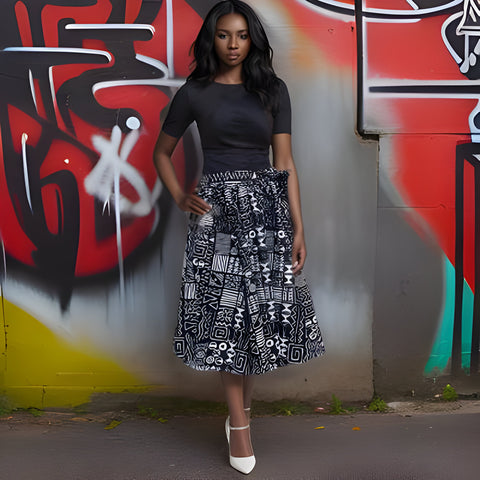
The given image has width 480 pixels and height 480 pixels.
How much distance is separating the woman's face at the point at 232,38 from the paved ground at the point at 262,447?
1745mm

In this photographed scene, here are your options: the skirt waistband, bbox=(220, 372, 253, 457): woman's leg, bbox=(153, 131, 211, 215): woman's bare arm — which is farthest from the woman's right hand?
bbox=(220, 372, 253, 457): woman's leg

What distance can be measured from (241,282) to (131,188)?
0.98 metres

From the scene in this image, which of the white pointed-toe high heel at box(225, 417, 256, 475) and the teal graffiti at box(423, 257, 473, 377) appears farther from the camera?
the teal graffiti at box(423, 257, 473, 377)

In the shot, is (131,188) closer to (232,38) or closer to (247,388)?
(232,38)

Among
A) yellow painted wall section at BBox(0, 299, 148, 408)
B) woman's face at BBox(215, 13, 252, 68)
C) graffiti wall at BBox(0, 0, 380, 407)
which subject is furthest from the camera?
yellow painted wall section at BBox(0, 299, 148, 408)

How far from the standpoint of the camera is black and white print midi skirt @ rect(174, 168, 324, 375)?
8.73 feet

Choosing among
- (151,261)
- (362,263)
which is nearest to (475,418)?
(362,263)

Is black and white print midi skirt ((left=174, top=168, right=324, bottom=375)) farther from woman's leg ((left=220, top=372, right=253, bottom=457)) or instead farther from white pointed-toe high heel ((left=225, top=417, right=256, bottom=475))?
white pointed-toe high heel ((left=225, top=417, right=256, bottom=475))

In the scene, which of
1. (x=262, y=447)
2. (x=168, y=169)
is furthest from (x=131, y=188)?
(x=262, y=447)

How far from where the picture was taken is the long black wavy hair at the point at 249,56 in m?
2.66

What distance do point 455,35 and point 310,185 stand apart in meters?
1.07

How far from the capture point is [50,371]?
135 inches

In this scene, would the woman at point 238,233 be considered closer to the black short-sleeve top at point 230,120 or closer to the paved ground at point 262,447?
the black short-sleeve top at point 230,120

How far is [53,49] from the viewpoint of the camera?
3252 millimetres
